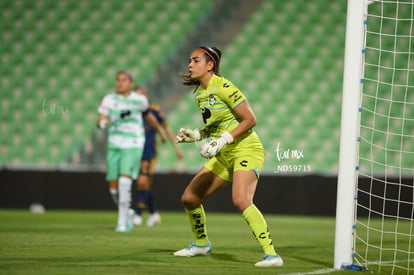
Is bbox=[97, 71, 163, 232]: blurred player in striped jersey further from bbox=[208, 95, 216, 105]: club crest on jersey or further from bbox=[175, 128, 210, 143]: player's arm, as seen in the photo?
bbox=[208, 95, 216, 105]: club crest on jersey

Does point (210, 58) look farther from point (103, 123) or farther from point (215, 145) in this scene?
point (103, 123)

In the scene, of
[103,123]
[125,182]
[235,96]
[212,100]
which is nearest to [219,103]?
[212,100]

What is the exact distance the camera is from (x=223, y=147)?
555 cm

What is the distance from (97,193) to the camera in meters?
13.7

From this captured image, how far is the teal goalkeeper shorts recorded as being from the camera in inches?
361

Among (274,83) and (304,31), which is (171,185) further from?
(304,31)

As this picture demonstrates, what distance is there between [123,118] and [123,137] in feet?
0.90

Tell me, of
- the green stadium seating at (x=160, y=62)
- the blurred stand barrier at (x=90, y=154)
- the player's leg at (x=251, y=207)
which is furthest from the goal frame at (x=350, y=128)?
the blurred stand barrier at (x=90, y=154)

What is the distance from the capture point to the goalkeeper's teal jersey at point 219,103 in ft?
18.8

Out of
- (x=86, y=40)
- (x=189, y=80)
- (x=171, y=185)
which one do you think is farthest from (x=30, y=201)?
(x=189, y=80)

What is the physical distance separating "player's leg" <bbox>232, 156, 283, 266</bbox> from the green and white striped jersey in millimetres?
3806

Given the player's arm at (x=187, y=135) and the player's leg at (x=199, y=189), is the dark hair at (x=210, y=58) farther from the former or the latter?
the player's leg at (x=199, y=189)

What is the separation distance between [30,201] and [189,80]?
8.41 m

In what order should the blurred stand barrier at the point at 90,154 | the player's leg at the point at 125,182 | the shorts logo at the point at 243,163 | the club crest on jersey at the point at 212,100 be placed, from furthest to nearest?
the blurred stand barrier at the point at 90,154
the player's leg at the point at 125,182
the club crest on jersey at the point at 212,100
the shorts logo at the point at 243,163
